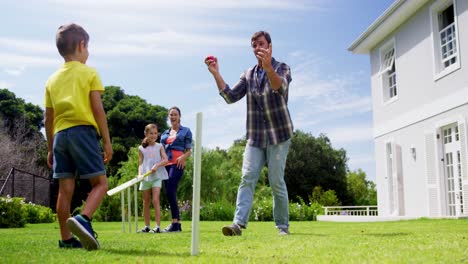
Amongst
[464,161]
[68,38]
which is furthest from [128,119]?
[68,38]

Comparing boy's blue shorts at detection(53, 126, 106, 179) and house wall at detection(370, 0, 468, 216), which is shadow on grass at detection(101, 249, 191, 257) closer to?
boy's blue shorts at detection(53, 126, 106, 179)

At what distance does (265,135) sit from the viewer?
207 inches

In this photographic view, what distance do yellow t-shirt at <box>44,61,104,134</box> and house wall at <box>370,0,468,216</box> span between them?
10641 mm

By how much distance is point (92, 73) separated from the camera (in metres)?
3.82

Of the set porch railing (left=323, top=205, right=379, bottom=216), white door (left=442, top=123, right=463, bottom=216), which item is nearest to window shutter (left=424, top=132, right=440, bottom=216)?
white door (left=442, top=123, right=463, bottom=216)

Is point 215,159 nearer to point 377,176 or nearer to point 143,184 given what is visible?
point 377,176

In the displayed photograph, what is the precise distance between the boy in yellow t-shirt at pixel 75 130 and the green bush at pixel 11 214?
849 centimetres

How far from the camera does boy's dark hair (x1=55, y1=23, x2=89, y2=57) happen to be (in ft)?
12.8

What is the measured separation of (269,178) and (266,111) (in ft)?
2.18

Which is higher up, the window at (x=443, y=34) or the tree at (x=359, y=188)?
the window at (x=443, y=34)

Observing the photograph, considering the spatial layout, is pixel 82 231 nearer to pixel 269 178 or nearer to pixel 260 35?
pixel 269 178

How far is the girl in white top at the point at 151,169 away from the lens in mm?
7133

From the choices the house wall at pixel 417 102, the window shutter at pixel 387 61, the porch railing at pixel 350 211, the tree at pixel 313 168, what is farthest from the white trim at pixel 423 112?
the tree at pixel 313 168

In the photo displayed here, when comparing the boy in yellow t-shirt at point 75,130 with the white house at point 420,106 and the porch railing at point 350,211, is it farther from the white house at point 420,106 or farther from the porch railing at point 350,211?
the porch railing at point 350,211
